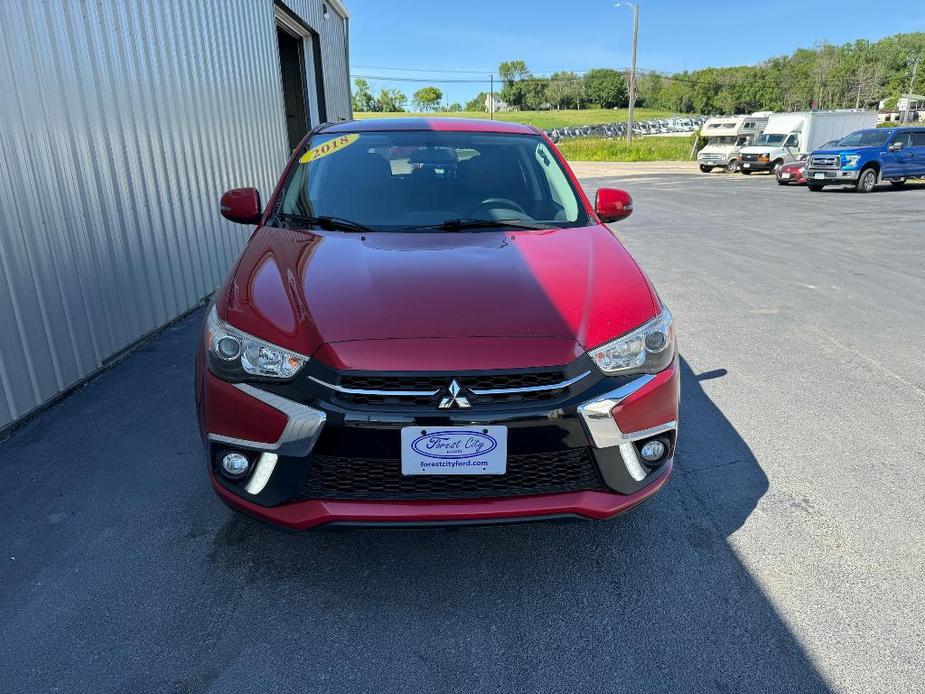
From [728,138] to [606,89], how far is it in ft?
355

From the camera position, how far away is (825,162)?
1889 cm

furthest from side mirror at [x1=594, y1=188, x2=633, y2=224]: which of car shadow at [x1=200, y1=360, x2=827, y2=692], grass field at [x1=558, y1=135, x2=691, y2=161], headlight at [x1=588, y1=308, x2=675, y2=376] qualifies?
grass field at [x1=558, y1=135, x2=691, y2=161]

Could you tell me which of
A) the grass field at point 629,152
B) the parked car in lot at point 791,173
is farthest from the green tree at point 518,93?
the parked car in lot at point 791,173

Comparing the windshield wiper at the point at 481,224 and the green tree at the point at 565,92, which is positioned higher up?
the green tree at the point at 565,92

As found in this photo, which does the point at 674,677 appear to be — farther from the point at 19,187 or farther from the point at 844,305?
the point at 844,305

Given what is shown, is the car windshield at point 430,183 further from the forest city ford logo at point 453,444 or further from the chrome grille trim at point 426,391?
the forest city ford logo at point 453,444

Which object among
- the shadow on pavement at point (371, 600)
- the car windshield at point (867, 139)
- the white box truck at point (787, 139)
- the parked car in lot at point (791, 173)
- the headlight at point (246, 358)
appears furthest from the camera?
the white box truck at point (787, 139)

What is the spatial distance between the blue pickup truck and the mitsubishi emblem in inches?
810

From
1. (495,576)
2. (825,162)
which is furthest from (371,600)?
(825,162)

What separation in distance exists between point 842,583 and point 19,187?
4535 mm

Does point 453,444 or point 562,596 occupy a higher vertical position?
point 453,444

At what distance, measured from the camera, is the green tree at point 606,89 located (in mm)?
129125

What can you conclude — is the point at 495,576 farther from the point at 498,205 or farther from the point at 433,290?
the point at 498,205

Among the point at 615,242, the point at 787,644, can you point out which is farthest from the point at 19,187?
the point at 787,644
